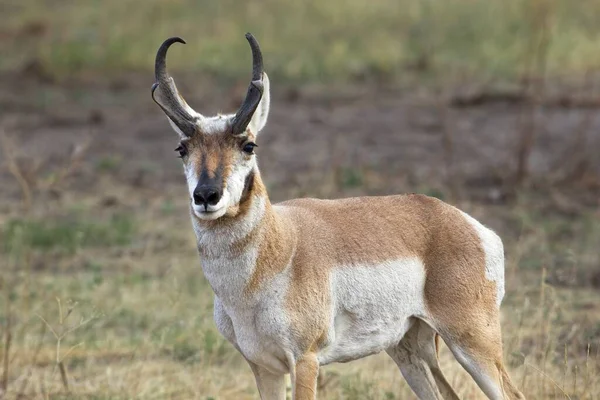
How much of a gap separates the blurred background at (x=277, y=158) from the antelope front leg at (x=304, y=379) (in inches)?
67.5

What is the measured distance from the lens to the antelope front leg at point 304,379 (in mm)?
6820

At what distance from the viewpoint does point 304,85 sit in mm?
21484

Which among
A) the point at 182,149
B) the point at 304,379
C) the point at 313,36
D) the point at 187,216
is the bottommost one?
the point at 187,216

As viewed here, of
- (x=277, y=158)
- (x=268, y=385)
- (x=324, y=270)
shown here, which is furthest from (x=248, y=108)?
(x=277, y=158)

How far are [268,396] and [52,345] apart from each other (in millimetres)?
4189

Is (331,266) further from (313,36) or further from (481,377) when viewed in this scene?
(313,36)

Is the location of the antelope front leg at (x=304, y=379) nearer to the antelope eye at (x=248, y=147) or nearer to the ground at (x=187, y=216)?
the antelope eye at (x=248, y=147)

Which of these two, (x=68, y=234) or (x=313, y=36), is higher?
(x=313, y=36)

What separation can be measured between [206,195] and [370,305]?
4.53 feet

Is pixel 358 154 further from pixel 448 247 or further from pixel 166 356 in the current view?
pixel 448 247

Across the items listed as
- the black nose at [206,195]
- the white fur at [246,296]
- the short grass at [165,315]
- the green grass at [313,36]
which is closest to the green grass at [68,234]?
the short grass at [165,315]

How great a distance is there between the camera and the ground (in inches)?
368

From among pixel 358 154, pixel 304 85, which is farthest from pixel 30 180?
pixel 304 85

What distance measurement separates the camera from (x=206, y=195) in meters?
6.43
